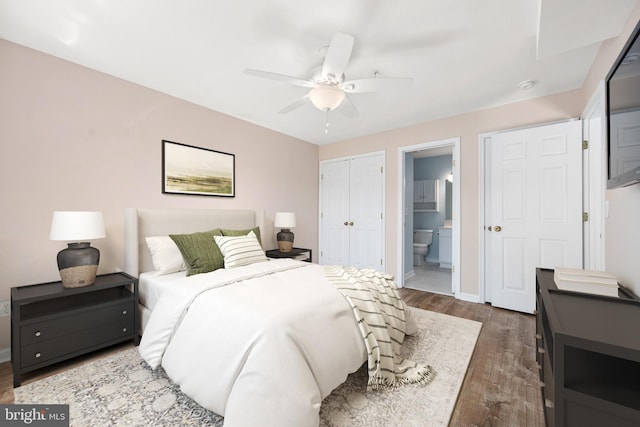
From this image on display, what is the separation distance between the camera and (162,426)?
1.42 meters

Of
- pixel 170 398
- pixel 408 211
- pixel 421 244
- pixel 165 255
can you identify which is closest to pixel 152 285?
pixel 165 255

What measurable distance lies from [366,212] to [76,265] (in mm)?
3734

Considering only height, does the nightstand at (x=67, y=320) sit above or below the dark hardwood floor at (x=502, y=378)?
above

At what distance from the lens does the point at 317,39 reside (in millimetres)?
2045

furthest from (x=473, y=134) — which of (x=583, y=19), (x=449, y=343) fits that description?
(x=449, y=343)

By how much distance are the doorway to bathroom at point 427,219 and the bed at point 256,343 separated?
2735mm

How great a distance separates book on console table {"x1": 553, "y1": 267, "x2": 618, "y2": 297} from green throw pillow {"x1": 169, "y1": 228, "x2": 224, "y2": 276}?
2.69m

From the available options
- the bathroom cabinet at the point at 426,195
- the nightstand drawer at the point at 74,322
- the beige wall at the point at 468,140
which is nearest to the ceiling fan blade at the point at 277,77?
the nightstand drawer at the point at 74,322

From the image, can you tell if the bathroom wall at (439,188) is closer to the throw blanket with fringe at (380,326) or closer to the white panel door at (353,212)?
the white panel door at (353,212)

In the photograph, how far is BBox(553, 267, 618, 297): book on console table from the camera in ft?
4.56

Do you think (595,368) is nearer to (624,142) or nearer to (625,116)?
(624,142)

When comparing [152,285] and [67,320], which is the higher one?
[152,285]

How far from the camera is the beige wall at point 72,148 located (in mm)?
2104

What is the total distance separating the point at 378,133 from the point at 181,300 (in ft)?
12.5
